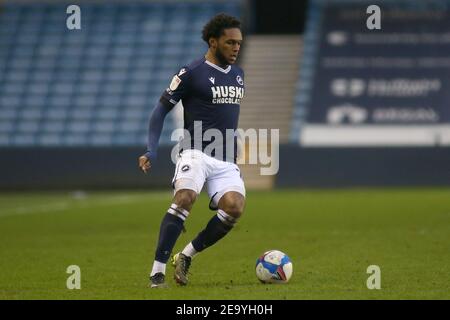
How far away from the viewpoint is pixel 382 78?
29453 mm

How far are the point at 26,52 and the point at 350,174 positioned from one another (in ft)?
38.1

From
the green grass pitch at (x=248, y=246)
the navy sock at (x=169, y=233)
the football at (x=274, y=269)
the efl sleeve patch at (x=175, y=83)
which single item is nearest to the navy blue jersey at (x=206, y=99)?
the efl sleeve patch at (x=175, y=83)

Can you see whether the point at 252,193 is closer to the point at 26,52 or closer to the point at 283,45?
the point at 283,45

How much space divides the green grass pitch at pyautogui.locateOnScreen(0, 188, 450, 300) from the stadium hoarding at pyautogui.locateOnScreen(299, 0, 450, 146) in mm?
5077

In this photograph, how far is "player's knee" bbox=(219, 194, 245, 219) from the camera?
29.8 ft

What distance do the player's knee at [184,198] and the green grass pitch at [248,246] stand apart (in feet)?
2.26

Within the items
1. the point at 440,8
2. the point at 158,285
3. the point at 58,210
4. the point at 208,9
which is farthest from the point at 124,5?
the point at 158,285

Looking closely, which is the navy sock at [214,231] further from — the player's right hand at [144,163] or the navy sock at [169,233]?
the player's right hand at [144,163]

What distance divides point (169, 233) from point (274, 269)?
0.97 metres

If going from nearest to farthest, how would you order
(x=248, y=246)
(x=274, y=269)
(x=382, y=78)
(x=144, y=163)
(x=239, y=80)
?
(x=144, y=163), (x=274, y=269), (x=239, y=80), (x=248, y=246), (x=382, y=78)

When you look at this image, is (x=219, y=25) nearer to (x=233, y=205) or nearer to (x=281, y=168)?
(x=233, y=205)

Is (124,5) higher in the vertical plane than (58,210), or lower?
higher

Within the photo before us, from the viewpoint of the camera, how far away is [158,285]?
8.70 metres

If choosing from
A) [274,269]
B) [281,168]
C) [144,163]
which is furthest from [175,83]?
[281,168]
